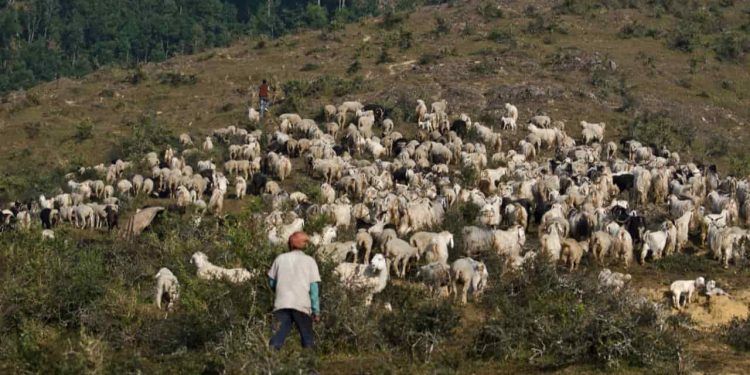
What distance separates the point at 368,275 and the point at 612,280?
4042 millimetres

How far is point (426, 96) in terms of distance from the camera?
33719 millimetres

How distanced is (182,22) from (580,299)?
8136 cm

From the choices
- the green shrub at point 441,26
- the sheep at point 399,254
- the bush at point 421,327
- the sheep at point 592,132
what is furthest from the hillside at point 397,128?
the sheep at point 399,254

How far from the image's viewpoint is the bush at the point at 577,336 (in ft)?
34.8

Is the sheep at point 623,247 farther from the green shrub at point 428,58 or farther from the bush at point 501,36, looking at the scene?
the bush at point 501,36

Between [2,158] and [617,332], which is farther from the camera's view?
[2,158]

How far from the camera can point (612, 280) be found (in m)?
15.1

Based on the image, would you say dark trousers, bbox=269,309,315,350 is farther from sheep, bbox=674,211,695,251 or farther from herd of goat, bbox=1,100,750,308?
sheep, bbox=674,211,695,251

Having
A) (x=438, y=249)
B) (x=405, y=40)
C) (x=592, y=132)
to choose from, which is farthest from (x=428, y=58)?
(x=438, y=249)

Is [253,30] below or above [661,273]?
below

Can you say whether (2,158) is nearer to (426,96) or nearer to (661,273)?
(426,96)

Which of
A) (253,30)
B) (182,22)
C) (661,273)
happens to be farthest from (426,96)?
(182,22)

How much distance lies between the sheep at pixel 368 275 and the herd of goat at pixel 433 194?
38 mm

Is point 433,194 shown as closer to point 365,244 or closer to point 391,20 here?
point 365,244
